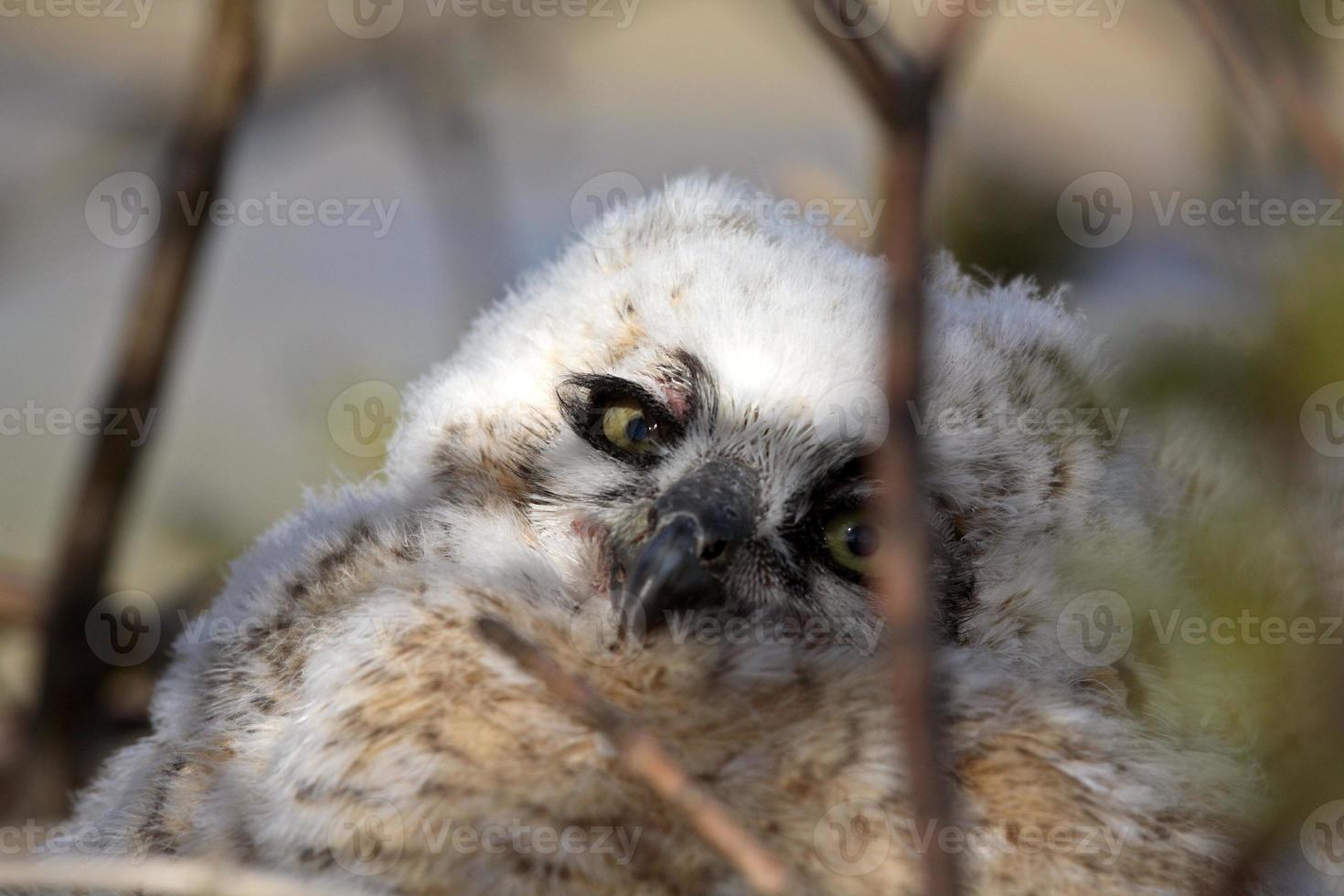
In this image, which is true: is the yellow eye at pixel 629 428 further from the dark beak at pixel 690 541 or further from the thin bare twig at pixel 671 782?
the thin bare twig at pixel 671 782

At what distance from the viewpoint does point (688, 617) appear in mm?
2035

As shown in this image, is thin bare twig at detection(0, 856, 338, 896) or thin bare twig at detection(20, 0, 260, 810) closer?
thin bare twig at detection(0, 856, 338, 896)

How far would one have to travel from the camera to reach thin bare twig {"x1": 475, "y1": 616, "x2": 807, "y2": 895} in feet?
4.00

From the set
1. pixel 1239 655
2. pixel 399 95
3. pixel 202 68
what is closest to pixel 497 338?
pixel 202 68

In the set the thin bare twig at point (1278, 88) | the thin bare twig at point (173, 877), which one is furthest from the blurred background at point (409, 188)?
the thin bare twig at point (173, 877)

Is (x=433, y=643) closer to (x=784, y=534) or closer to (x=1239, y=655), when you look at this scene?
(x=784, y=534)

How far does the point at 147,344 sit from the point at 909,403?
223 cm

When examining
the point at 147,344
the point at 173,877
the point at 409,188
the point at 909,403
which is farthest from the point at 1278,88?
the point at 409,188

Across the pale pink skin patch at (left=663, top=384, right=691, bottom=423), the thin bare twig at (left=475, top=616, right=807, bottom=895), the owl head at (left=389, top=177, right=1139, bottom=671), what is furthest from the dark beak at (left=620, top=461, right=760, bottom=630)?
the thin bare twig at (left=475, top=616, right=807, bottom=895)

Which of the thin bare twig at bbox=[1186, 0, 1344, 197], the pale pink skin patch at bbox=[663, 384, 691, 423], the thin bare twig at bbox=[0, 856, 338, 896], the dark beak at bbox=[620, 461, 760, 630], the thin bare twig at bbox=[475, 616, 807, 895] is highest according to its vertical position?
the thin bare twig at bbox=[1186, 0, 1344, 197]

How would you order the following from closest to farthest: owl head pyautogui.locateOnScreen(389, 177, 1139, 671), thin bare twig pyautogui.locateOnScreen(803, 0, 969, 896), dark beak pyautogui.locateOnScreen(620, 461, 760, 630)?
1. thin bare twig pyautogui.locateOnScreen(803, 0, 969, 896)
2. dark beak pyautogui.locateOnScreen(620, 461, 760, 630)
3. owl head pyautogui.locateOnScreen(389, 177, 1139, 671)

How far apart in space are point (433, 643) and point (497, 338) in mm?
1398

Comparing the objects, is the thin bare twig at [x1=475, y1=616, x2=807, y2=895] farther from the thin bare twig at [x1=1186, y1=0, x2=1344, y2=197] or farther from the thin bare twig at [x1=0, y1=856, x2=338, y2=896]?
the thin bare twig at [x1=1186, y1=0, x2=1344, y2=197]

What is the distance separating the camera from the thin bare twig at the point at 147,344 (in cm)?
279
